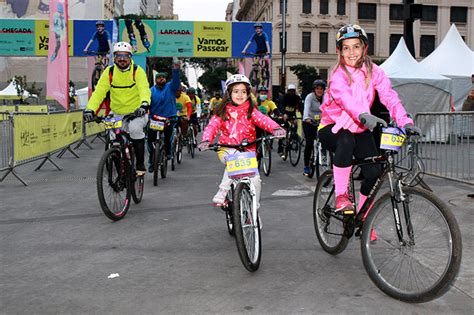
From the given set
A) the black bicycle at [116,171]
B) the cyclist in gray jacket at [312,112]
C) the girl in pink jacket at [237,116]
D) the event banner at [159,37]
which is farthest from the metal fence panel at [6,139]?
the event banner at [159,37]

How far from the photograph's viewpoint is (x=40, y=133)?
11211 millimetres

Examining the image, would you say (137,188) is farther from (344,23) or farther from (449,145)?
(344,23)

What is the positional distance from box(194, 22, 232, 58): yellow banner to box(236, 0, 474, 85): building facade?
42.8m

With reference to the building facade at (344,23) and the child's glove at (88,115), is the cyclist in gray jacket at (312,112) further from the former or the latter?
the building facade at (344,23)

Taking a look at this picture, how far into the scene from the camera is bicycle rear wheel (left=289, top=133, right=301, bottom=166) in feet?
41.0

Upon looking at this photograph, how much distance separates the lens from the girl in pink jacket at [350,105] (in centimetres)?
438

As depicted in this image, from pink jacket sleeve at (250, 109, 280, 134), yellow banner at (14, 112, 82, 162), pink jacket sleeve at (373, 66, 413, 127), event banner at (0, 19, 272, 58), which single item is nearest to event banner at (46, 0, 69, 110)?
yellow banner at (14, 112, 82, 162)

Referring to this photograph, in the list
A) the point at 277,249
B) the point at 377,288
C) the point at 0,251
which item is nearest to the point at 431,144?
the point at 277,249

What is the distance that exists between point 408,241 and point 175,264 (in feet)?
6.27

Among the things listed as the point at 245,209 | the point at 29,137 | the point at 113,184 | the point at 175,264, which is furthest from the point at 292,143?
the point at 245,209

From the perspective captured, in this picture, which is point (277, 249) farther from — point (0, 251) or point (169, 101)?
point (169, 101)

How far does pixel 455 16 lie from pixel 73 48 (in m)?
59.0

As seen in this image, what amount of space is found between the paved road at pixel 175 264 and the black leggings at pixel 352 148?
2.40 ft

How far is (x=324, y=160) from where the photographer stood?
9453 mm
